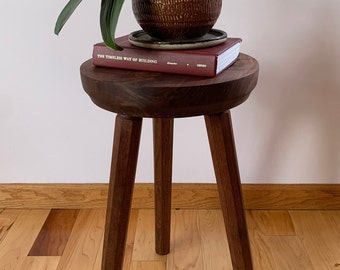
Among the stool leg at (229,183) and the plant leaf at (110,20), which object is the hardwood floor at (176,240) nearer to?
the stool leg at (229,183)

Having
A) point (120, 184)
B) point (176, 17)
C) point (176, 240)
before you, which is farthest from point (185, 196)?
point (176, 17)

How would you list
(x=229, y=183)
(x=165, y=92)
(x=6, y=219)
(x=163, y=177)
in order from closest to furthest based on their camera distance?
(x=165, y=92), (x=229, y=183), (x=163, y=177), (x=6, y=219)

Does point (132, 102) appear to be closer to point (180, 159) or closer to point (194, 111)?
point (194, 111)

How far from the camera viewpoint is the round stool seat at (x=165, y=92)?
0.65 m

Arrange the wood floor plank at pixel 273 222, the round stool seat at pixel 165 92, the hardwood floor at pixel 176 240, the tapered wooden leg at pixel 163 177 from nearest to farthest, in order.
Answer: the round stool seat at pixel 165 92 < the tapered wooden leg at pixel 163 177 < the hardwood floor at pixel 176 240 < the wood floor plank at pixel 273 222

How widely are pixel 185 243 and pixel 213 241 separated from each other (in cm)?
7

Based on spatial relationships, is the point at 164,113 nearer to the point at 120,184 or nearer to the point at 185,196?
the point at 120,184

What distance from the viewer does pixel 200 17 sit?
73 cm

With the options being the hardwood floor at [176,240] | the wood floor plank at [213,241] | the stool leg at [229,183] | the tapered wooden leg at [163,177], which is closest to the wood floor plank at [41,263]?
the hardwood floor at [176,240]

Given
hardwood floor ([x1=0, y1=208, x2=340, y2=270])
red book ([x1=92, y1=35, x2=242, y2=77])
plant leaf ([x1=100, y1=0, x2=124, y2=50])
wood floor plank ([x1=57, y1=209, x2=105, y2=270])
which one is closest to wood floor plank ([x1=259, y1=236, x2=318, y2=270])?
hardwood floor ([x1=0, y1=208, x2=340, y2=270])

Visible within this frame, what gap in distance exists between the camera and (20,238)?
1.14m

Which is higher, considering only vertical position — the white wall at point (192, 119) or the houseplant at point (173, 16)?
the houseplant at point (173, 16)

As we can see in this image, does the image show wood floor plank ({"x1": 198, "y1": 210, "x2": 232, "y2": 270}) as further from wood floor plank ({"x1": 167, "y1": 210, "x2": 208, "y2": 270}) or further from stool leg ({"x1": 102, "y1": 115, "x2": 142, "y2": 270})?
stool leg ({"x1": 102, "y1": 115, "x2": 142, "y2": 270})

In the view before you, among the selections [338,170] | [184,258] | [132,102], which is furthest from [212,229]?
[132,102]
